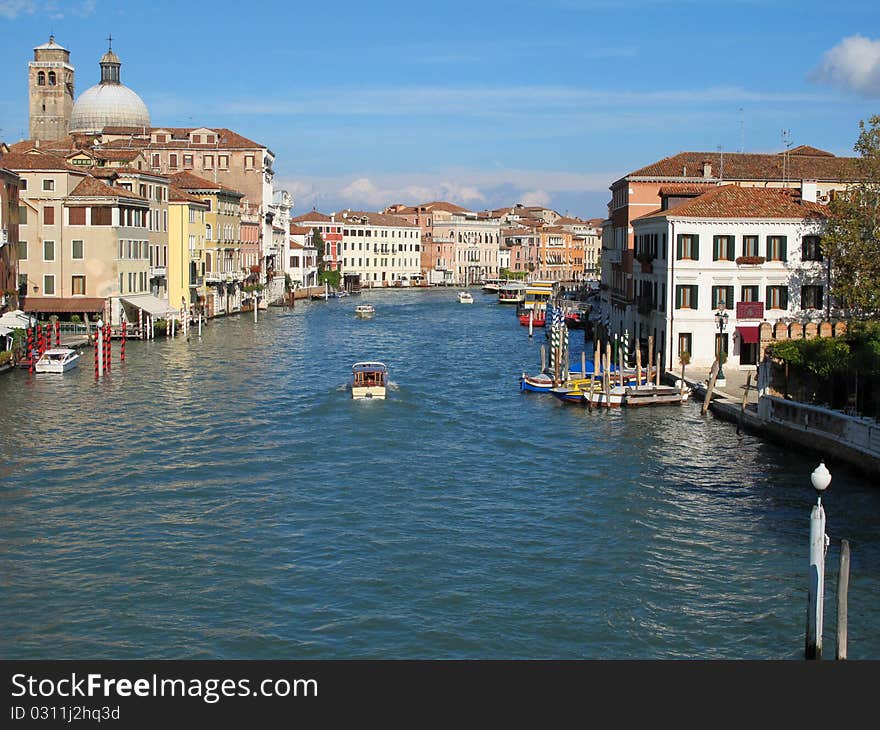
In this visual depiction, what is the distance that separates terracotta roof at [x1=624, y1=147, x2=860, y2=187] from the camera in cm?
3925

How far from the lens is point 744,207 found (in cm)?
2809

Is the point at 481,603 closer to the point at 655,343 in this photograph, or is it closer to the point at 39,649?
the point at 39,649

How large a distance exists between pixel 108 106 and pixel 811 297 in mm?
53494

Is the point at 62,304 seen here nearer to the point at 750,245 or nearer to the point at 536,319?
the point at 750,245

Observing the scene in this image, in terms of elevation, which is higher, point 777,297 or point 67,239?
point 67,239

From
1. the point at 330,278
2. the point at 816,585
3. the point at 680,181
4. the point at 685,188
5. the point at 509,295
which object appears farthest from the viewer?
the point at 330,278

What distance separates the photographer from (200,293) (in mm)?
52219

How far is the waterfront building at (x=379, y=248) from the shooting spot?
10038 centimetres

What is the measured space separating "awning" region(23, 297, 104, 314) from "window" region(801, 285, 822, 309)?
22.2 metres

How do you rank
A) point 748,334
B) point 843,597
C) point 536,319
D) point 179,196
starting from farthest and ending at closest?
point 536,319 → point 179,196 → point 748,334 → point 843,597

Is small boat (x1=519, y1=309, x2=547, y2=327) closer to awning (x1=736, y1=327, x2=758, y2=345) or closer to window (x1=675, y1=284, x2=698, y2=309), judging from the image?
window (x1=675, y1=284, x2=698, y2=309)

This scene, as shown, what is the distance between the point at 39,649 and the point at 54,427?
11870mm

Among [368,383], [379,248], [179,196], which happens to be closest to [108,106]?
[179,196]
